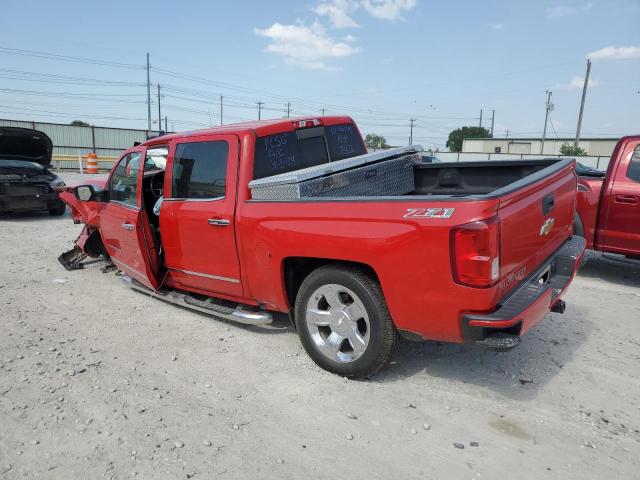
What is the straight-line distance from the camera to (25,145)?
33.6 ft

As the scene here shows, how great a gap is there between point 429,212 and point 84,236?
17.8ft

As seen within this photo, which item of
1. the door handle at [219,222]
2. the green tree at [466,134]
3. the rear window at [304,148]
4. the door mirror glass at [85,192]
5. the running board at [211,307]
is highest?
the green tree at [466,134]

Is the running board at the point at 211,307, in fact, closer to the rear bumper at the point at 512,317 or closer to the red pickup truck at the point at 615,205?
the rear bumper at the point at 512,317

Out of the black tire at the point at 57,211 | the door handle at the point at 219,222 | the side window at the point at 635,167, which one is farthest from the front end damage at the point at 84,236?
the side window at the point at 635,167

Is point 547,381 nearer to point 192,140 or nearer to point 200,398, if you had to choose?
point 200,398

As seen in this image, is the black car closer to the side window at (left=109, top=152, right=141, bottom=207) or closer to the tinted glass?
the side window at (left=109, top=152, right=141, bottom=207)

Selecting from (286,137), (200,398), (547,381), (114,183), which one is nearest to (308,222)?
(286,137)

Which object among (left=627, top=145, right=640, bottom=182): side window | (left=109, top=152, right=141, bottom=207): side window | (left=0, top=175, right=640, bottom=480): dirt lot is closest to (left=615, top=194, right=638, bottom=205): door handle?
(left=627, top=145, right=640, bottom=182): side window

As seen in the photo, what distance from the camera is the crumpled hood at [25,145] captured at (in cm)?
979

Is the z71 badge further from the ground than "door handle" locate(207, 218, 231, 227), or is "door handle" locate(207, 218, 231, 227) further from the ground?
the z71 badge

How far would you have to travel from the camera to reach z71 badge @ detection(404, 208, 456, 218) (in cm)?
258

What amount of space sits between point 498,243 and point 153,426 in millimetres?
2367

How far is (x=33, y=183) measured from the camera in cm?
1024

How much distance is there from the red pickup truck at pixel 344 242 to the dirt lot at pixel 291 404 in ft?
1.15
